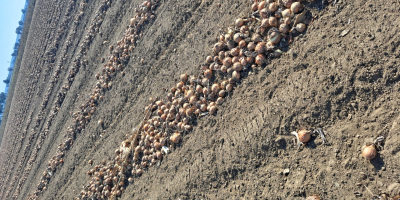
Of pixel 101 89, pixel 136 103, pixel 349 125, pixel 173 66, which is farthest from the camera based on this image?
pixel 101 89

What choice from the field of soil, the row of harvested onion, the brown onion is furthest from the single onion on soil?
the brown onion

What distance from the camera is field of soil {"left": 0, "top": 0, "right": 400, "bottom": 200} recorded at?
186cm

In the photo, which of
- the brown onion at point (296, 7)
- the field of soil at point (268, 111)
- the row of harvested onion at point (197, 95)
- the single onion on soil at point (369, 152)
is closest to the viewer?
the single onion on soil at point (369, 152)

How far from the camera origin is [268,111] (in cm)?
245

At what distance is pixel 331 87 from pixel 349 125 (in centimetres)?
34


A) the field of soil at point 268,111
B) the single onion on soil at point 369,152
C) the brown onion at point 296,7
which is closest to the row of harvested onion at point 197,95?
the brown onion at point 296,7

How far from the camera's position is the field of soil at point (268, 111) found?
6.12 ft

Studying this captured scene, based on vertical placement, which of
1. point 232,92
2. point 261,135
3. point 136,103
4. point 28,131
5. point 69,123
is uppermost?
point 28,131

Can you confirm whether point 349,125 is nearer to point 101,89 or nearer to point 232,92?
point 232,92

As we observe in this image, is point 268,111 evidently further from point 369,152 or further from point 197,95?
point 197,95

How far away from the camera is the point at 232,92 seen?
287cm

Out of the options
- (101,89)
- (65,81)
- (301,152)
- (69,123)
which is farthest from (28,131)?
(301,152)

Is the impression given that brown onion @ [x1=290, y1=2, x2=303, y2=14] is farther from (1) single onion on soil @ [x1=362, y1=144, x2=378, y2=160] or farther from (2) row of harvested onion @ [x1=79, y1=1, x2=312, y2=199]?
(1) single onion on soil @ [x1=362, y1=144, x2=378, y2=160]

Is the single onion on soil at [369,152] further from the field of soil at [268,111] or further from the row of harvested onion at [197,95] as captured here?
the row of harvested onion at [197,95]
